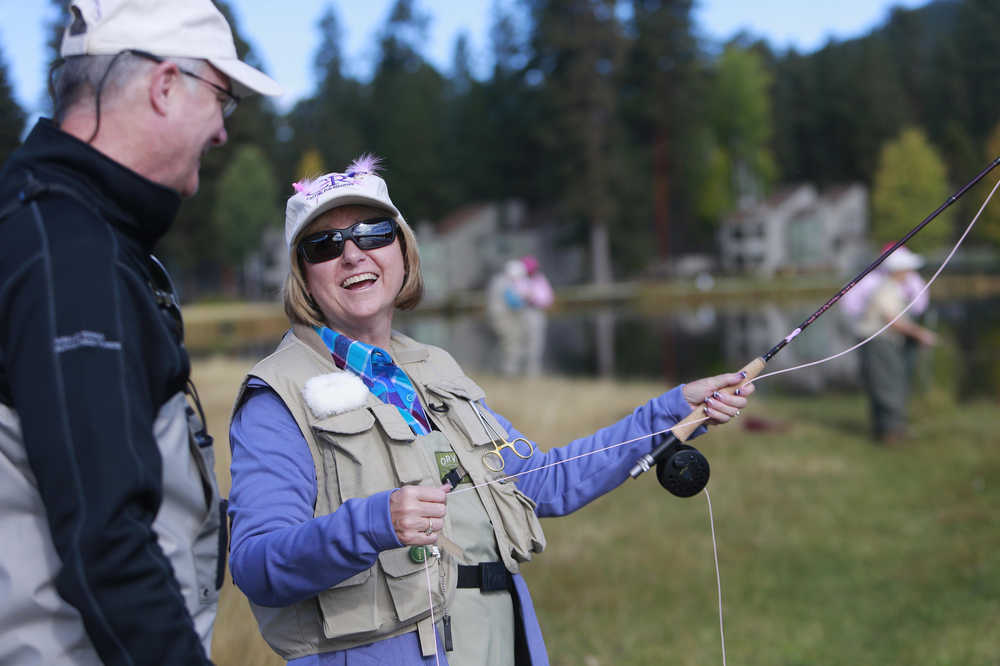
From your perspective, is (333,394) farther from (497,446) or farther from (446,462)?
(497,446)

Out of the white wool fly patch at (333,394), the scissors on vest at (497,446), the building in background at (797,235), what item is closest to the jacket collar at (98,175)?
the white wool fly patch at (333,394)

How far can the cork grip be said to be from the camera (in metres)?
2.49

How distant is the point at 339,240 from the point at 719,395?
1.13 meters

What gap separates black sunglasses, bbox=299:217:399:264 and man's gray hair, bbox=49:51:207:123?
75 centimetres

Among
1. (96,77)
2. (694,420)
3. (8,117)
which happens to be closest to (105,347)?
(96,77)

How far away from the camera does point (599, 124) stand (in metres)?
46.9

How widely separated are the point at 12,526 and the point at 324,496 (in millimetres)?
684

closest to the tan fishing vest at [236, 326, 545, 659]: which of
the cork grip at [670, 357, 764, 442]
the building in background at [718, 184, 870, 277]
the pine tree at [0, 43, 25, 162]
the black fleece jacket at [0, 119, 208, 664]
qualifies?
the black fleece jacket at [0, 119, 208, 664]

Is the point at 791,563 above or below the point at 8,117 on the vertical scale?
below

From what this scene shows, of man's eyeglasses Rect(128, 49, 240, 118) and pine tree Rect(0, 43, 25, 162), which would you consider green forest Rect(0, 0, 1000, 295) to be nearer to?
pine tree Rect(0, 43, 25, 162)

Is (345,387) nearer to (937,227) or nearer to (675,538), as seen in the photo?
(675,538)

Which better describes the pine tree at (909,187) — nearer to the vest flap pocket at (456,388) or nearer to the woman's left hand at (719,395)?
the woman's left hand at (719,395)

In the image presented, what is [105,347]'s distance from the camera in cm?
144

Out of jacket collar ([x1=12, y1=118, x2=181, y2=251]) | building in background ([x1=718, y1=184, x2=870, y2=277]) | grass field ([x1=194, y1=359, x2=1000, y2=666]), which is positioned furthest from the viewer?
building in background ([x1=718, y1=184, x2=870, y2=277])
